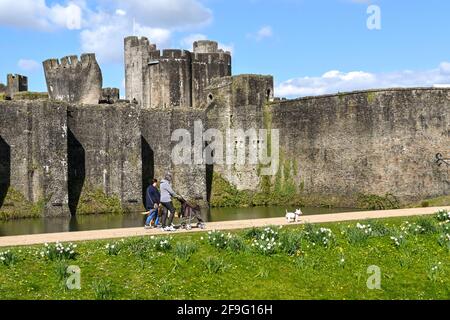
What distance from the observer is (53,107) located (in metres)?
29.2

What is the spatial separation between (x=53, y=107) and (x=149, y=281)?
60.9ft

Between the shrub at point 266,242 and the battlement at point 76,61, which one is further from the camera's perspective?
the battlement at point 76,61

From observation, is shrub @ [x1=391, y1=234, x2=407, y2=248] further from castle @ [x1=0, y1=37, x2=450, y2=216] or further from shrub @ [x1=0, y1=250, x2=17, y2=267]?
castle @ [x1=0, y1=37, x2=450, y2=216]

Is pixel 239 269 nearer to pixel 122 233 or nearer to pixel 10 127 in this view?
pixel 122 233

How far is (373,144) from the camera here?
30.2 m

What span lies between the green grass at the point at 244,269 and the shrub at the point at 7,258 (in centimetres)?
10

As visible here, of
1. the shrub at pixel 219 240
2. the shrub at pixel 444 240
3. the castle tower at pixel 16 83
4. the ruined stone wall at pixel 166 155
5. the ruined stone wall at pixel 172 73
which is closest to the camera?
the shrub at pixel 219 240

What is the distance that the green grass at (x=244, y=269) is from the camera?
466 inches

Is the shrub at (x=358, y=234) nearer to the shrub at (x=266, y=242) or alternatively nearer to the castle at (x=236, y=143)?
the shrub at (x=266, y=242)

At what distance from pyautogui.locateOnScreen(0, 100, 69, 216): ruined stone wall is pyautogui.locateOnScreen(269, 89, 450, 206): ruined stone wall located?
1172 cm

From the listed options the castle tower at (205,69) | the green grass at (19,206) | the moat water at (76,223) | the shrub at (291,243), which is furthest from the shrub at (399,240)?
the castle tower at (205,69)

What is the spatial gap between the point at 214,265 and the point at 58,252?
315 cm

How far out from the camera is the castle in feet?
95.2

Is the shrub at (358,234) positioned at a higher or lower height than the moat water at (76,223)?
higher
